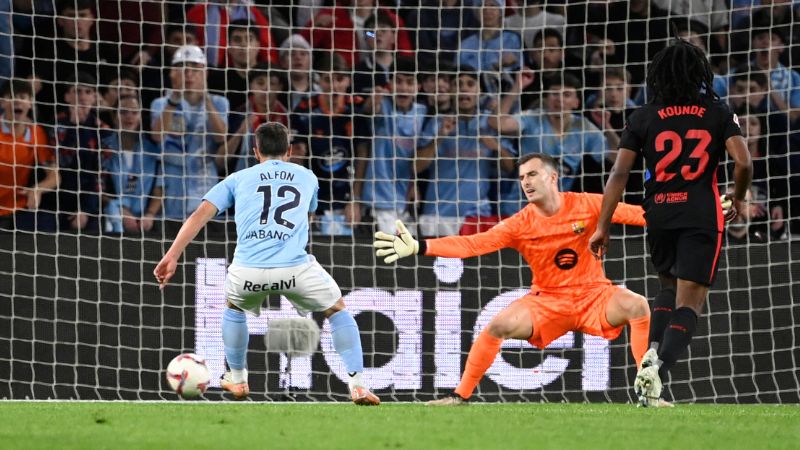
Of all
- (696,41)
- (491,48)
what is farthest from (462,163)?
(696,41)

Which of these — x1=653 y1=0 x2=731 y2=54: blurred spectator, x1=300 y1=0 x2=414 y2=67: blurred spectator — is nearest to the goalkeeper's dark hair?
x1=300 y1=0 x2=414 y2=67: blurred spectator

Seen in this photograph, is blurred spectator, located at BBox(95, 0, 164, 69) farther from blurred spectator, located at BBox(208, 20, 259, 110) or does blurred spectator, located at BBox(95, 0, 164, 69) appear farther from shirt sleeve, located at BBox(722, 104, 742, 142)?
shirt sleeve, located at BBox(722, 104, 742, 142)

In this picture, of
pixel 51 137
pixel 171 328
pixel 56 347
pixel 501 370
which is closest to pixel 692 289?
pixel 501 370

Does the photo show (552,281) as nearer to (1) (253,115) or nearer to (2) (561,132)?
(2) (561,132)

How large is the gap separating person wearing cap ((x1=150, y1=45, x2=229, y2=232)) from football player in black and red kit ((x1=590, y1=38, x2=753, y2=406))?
5008 millimetres

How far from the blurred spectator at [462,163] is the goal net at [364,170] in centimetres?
2

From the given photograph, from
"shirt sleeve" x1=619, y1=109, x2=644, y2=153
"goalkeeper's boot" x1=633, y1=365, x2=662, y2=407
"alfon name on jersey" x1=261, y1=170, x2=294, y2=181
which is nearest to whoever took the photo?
"goalkeeper's boot" x1=633, y1=365, x2=662, y2=407

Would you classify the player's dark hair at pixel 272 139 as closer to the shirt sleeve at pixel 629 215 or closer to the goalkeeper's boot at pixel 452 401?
the goalkeeper's boot at pixel 452 401

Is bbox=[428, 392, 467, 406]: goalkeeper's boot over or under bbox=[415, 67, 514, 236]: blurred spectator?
under

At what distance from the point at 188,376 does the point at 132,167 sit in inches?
141

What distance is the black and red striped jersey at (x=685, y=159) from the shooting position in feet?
21.5

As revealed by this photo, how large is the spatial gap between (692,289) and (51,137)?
617 cm

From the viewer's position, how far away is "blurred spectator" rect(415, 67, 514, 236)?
11.0 metres

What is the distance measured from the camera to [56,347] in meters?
9.44
